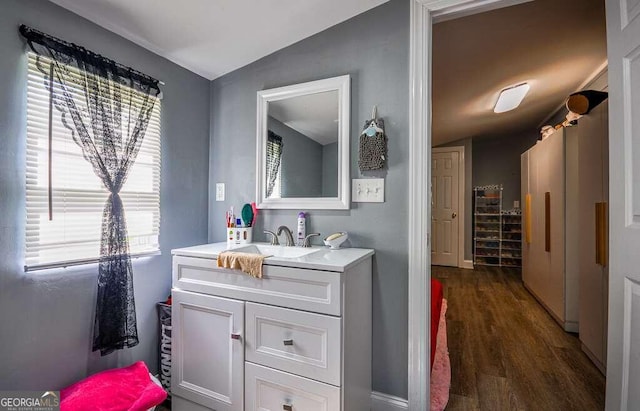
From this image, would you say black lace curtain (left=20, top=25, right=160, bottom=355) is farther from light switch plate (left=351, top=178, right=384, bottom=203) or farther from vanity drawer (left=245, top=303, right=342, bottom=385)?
light switch plate (left=351, top=178, right=384, bottom=203)

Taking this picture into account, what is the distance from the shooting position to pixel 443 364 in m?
2.04

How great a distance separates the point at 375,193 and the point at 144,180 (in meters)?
1.38

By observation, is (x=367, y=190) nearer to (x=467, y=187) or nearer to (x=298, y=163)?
(x=298, y=163)

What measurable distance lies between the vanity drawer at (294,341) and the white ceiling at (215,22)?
59.7 inches

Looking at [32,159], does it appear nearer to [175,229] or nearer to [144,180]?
[144,180]

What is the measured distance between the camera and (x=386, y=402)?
1.58 m

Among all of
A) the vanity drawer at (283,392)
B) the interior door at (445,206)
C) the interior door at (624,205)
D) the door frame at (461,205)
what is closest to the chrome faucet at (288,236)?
the vanity drawer at (283,392)

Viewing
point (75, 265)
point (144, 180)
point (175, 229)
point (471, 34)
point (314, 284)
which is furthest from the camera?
point (471, 34)

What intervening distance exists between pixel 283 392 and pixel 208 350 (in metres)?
0.46

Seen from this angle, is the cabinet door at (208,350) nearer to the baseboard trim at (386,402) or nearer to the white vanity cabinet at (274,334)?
the white vanity cabinet at (274,334)

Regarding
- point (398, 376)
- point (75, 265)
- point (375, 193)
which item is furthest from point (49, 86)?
point (398, 376)

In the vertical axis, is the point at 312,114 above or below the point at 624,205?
above

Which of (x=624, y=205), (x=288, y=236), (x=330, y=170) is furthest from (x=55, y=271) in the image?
(x=624, y=205)

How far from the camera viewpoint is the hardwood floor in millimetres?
1742
